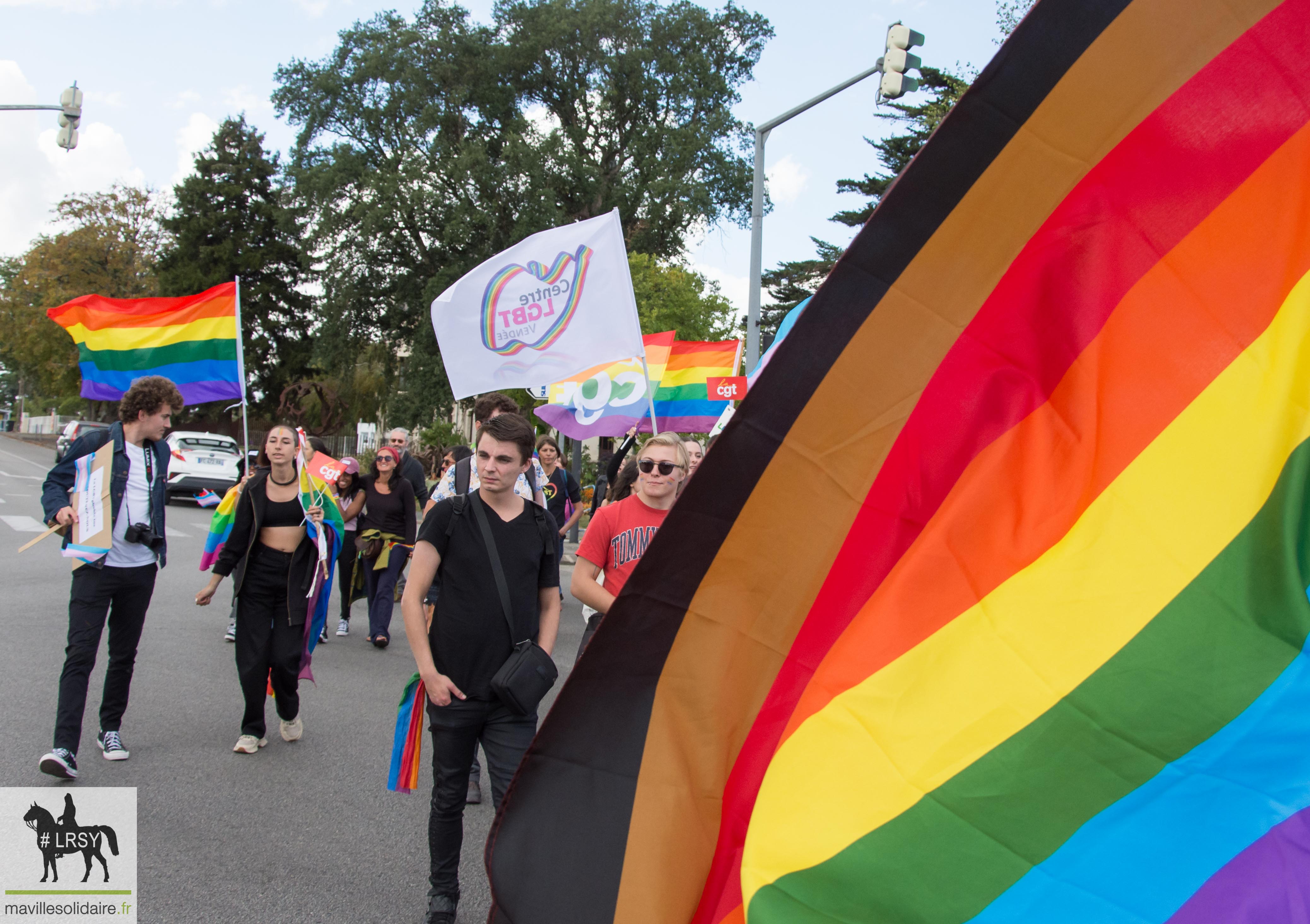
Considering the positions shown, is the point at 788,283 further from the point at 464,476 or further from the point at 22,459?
the point at 464,476

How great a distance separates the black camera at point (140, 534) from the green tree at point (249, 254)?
44.0m

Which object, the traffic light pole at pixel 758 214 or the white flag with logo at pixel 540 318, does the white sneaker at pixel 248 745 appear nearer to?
the white flag with logo at pixel 540 318

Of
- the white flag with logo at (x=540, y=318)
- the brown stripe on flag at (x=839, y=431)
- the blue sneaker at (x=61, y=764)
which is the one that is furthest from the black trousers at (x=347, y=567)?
the brown stripe on flag at (x=839, y=431)

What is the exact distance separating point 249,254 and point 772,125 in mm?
39327

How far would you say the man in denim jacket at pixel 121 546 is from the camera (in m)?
5.05

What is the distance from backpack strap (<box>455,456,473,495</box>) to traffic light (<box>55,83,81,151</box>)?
15332 millimetres

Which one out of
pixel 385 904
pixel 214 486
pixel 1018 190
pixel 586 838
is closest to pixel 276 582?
pixel 385 904

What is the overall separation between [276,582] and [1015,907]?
469 centimetres

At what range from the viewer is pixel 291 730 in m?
5.80

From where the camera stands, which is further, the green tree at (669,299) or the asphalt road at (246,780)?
the green tree at (669,299)

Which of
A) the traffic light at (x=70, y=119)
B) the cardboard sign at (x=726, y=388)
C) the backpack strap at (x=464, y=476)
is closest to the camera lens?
the backpack strap at (x=464, y=476)

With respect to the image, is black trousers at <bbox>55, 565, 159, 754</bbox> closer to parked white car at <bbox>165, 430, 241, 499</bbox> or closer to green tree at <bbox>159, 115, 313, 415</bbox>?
parked white car at <bbox>165, 430, 241, 499</bbox>

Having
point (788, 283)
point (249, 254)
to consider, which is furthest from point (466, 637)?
point (788, 283)

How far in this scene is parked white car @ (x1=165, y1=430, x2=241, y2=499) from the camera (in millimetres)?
22750
